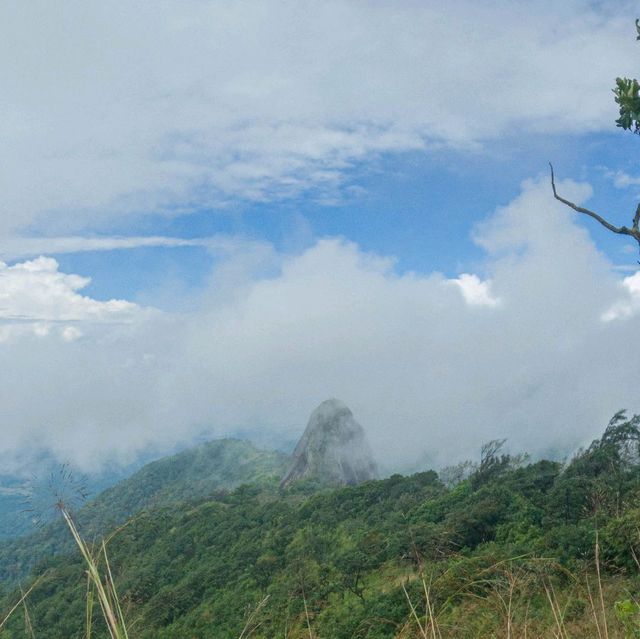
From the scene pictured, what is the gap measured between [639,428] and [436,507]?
12.9 m

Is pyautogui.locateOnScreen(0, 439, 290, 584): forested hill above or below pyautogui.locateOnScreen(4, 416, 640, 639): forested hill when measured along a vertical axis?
above

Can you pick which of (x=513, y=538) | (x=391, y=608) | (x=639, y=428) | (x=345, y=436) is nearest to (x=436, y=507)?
(x=513, y=538)

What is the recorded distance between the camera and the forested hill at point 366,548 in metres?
13.3

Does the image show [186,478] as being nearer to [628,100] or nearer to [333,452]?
[333,452]

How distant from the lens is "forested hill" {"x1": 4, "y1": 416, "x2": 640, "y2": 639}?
13266 millimetres

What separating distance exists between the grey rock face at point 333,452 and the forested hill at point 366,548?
133 feet

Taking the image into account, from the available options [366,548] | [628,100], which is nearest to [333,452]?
[366,548]

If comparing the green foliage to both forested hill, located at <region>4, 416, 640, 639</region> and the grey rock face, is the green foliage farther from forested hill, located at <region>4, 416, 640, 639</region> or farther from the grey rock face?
the grey rock face

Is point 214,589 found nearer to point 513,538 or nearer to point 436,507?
point 436,507

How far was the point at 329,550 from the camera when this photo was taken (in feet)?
109

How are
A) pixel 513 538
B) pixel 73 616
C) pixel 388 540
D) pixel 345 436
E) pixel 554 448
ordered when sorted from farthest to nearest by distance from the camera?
pixel 554 448 < pixel 345 436 < pixel 73 616 < pixel 388 540 < pixel 513 538

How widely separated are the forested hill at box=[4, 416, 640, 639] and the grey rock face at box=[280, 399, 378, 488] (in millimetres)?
40583

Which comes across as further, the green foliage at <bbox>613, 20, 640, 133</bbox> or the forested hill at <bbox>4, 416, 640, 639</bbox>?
the forested hill at <bbox>4, 416, 640, 639</bbox>

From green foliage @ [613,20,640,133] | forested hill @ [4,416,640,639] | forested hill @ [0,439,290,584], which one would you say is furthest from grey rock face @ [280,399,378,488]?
green foliage @ [613,20,640,133]
